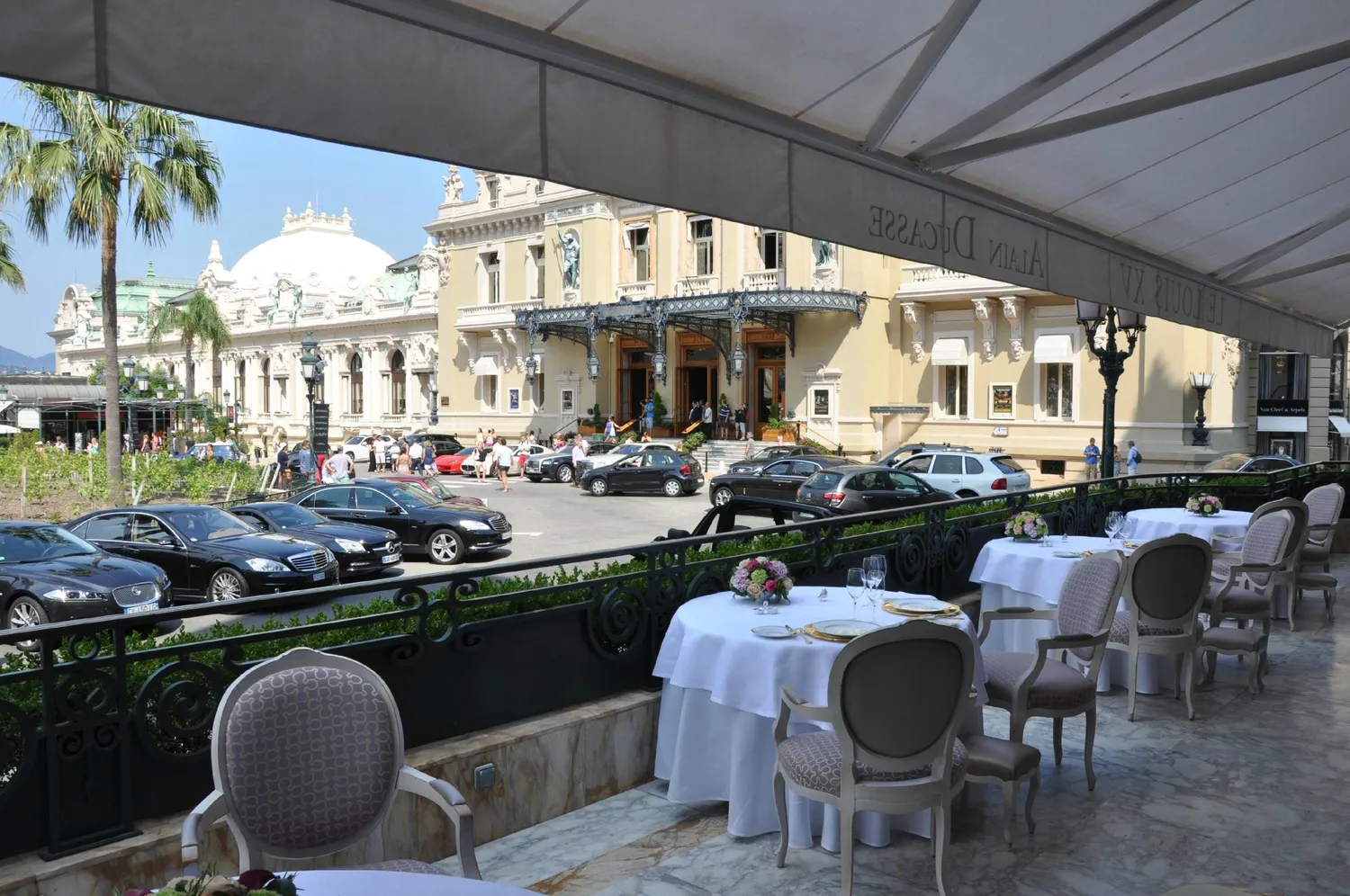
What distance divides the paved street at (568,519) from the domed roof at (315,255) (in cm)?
5954

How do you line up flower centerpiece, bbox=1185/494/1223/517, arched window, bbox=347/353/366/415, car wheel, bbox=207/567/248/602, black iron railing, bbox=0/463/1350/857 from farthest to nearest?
arched window, bbox=347/353/366/415 < car wheel, bbox=207/567/248/602 < flower centerpiece, bbox=1185/494/1223/517 < black iron railing, bbox=0/463/1350/857

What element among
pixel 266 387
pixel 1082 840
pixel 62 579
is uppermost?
pixel 266 387

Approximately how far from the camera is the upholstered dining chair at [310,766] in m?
3.01

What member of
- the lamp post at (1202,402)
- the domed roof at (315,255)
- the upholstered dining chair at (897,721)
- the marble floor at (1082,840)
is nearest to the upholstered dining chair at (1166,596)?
the marble floor at (1082,840)

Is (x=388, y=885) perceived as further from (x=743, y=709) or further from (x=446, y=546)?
(x=446, y=546)

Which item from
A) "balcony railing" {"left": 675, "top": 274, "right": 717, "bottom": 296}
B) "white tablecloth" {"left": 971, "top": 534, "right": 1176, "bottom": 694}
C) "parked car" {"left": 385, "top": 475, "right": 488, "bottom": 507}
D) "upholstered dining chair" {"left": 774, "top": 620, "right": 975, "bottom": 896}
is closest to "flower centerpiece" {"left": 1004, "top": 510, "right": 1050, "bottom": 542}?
"white tablecloth" {"left": 971, "top": 534, "right": 1176, "bottom": 694}

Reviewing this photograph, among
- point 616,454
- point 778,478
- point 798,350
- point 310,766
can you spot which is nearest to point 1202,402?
point 798,350

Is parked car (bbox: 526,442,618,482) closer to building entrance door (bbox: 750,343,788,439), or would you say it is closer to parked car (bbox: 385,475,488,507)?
building entrance door (bbox: 750,343,788,439)

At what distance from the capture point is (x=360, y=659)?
176 inches

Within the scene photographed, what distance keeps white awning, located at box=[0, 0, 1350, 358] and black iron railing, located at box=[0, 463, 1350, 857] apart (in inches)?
92.6

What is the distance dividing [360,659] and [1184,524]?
8520 millimetres

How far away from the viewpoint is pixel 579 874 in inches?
173

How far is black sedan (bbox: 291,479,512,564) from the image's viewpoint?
1692 centimetres

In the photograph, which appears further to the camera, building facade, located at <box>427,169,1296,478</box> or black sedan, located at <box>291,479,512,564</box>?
building facade, located at <box>427,169,1296,478</box>
